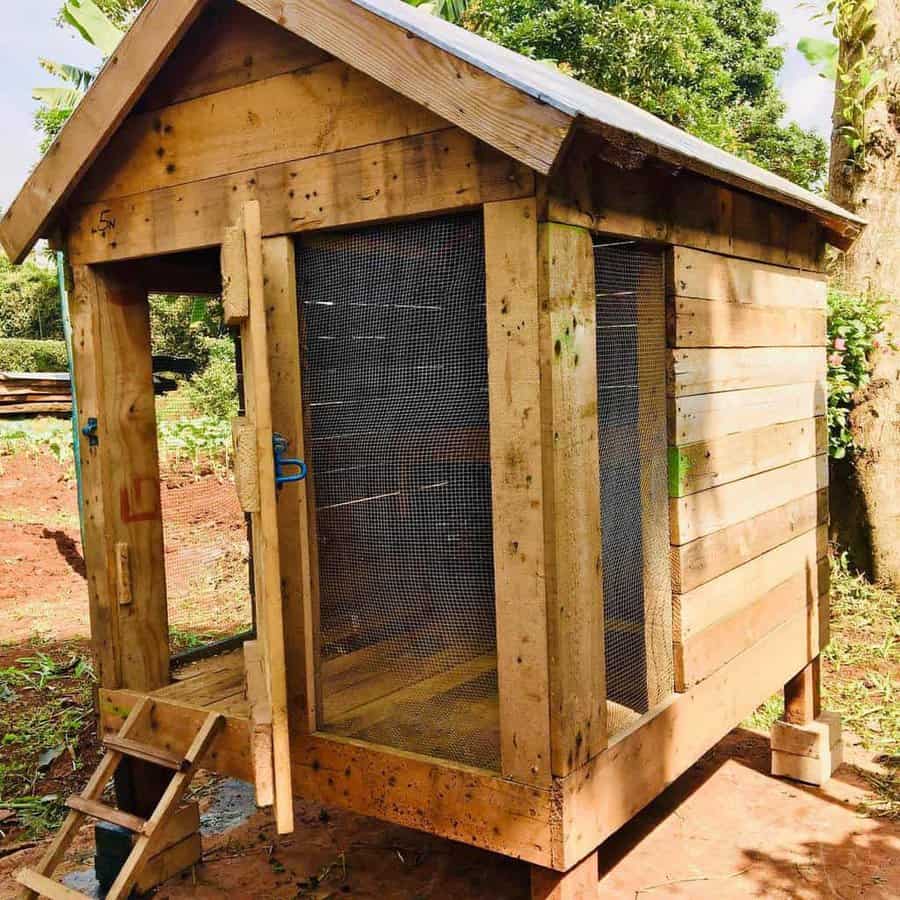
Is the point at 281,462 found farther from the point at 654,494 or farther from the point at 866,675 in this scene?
the point at 866,675

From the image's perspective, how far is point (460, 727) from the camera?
298cm

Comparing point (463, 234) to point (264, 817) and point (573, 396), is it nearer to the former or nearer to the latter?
A: point (573, 396)

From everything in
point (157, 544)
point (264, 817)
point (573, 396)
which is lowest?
point (264, 817)

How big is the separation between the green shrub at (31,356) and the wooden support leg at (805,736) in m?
17.1

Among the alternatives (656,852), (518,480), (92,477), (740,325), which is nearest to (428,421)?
(518,480)

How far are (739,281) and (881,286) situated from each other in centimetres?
404

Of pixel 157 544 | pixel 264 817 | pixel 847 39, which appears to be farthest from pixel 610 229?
pixel 847 39

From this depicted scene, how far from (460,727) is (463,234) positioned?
1.49 metres

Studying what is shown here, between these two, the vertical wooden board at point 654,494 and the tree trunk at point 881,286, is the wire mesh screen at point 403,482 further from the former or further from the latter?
the tree trunk at point 881,286

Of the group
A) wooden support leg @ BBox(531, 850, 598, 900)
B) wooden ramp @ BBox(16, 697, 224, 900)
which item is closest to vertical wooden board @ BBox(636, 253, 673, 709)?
wooden support leg @ BBox(531, 850, 598, 900)

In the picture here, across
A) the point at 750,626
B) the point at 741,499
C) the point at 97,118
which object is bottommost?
the point at 750,626

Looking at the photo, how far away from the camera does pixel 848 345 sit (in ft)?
22.9

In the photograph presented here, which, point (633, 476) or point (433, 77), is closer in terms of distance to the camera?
point (433, 77)

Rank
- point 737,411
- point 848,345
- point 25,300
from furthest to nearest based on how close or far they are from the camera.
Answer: point 25,300 → point 848,345 → point 737,411
